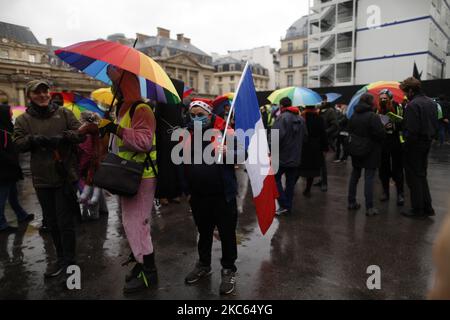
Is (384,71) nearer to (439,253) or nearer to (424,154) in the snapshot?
(424,154)

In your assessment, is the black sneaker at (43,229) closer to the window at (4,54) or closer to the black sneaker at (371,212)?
the window at (4,54)

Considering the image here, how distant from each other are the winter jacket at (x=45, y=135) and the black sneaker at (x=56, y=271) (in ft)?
2.86

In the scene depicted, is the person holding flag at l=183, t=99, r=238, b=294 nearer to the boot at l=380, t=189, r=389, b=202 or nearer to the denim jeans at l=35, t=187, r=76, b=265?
the denim jeans at l=35, t=187, r=76, b=265

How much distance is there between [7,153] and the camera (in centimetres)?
479

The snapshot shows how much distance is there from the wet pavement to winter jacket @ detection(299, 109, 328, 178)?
2.85 feet

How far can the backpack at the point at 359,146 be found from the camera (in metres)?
5.34

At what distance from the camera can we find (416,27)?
31.5m

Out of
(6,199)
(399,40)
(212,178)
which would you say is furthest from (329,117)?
(399,40)

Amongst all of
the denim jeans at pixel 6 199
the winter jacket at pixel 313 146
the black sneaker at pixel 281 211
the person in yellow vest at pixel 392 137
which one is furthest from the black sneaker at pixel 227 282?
the person in yellow vest at pixel 392 137

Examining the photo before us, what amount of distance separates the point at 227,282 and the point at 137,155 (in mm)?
1439

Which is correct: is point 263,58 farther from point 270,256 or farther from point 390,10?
point 270,256
